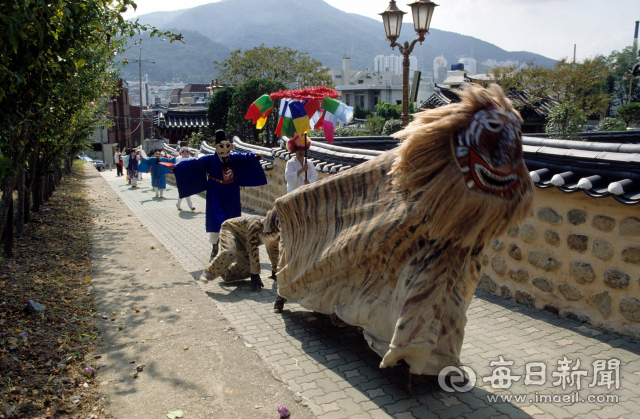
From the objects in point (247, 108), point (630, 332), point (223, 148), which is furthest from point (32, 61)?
point (247, 108)

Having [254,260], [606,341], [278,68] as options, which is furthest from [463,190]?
[278,68]

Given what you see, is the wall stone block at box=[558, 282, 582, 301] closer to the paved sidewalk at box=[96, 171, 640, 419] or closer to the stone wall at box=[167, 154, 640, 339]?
the stone wall at box=[167, 154, 640, 339]

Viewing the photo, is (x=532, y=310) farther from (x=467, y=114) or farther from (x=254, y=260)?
(x=254, y=260)

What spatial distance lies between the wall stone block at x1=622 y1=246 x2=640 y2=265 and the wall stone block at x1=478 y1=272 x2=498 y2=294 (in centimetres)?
160

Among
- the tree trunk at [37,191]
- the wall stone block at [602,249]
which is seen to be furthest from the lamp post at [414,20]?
the tree trunk at [37,191]

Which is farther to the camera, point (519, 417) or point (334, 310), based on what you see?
point (334, 310)

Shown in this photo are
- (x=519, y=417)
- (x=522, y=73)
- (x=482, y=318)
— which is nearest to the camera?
(x=519, y=417)

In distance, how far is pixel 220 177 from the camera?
23.0 feet

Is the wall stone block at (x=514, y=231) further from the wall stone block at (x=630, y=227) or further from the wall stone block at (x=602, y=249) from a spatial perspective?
the wall stone block at (x=630, y=227)

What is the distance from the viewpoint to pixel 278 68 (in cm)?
3203

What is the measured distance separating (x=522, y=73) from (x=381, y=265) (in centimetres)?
2569

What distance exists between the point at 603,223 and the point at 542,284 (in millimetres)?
959

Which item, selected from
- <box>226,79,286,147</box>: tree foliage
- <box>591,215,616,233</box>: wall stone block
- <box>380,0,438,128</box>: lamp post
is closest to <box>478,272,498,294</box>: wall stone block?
<box>591,215,616,233</box>: wall stone block

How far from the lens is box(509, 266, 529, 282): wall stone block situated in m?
5.21
